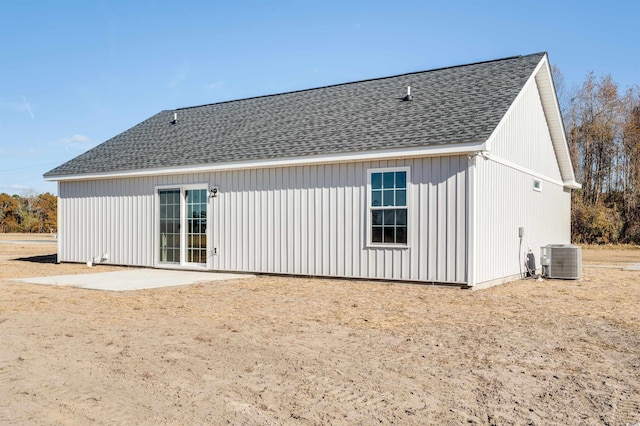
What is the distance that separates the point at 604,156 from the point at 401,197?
84.5 feet

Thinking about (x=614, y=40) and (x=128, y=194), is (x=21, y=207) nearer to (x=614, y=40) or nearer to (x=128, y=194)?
(x=128, y=194)

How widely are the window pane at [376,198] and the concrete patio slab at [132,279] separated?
3500 mm

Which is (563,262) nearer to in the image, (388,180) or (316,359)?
(388,180)

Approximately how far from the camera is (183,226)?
44.9 feet

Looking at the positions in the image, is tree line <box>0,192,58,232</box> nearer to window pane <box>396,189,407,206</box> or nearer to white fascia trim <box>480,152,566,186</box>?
white fascia trim <box>480,152,566,186</box>

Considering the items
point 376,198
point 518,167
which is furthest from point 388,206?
point 518,167

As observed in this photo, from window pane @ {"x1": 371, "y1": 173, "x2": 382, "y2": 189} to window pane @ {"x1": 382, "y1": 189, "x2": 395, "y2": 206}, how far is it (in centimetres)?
20

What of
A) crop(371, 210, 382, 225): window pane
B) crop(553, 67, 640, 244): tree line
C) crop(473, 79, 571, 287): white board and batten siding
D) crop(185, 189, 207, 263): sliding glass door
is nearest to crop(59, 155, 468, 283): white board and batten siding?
crop(371, 210, 382, 225): window pane

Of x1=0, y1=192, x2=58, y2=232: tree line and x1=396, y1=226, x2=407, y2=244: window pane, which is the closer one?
x1=396, y1=226, x2=407, y2=244: window pane

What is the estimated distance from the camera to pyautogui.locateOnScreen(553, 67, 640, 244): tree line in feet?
92.6

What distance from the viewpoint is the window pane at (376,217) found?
35.6 feet

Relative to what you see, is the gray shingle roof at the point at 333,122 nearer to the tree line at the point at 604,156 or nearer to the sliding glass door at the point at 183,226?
the sliding glass door at the point at 183,226

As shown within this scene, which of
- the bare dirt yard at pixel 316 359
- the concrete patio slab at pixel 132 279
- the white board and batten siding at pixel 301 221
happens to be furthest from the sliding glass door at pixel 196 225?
the bare dirt yard at pixel 316 359

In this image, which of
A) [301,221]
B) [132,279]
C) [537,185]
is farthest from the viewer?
[537,185]
